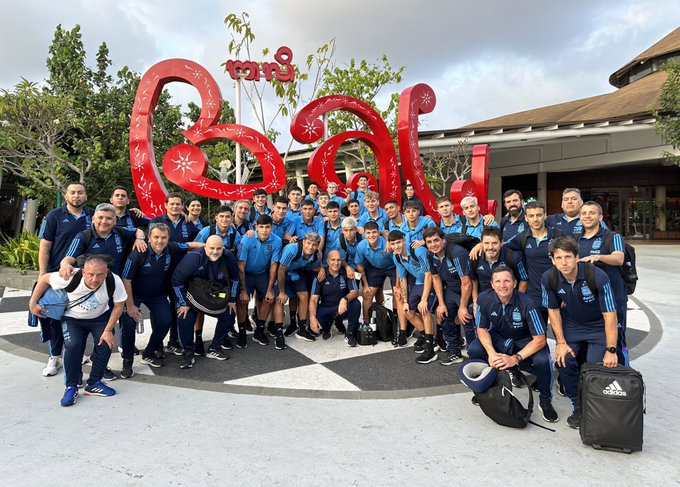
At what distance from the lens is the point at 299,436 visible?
115 inches

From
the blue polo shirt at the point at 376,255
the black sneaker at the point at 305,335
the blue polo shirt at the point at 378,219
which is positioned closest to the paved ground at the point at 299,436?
the black sneaker at the point at 305,335

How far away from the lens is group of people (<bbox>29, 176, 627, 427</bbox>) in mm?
3270

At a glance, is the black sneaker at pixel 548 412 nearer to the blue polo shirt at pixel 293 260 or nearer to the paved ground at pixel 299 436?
the paved ground at pixel 299 436

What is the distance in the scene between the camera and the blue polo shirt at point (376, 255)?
17.0ft

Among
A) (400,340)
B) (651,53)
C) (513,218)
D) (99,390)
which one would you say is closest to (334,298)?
(400,340)

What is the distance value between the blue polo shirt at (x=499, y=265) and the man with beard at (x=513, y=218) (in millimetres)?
462

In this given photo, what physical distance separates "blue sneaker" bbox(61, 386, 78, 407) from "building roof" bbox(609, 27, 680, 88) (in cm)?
3452

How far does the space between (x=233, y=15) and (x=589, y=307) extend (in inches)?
541

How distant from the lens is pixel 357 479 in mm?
2432

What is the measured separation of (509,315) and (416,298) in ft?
5.03

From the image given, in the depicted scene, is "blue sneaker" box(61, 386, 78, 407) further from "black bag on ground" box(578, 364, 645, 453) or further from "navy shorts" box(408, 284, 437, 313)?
"black bag on ground" box(578, 364, 645, 453)

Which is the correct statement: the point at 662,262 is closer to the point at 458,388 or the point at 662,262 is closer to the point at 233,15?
the point at 458,388

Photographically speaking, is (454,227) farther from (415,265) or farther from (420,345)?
(420,345)

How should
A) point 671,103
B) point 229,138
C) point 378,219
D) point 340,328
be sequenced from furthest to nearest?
point 671,103
point 229,138
point 378,219
point 340,328
